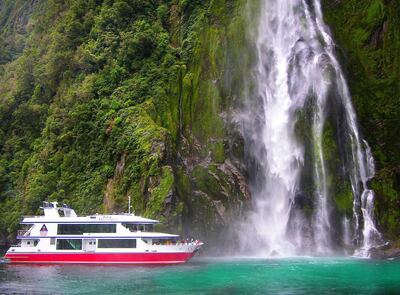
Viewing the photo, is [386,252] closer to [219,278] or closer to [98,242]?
[219,278]

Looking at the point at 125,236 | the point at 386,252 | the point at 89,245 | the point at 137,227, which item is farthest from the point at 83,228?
the point at 386,252

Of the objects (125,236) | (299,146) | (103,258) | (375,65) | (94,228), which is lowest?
(103,258)

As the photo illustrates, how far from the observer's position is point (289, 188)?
47.8 meters

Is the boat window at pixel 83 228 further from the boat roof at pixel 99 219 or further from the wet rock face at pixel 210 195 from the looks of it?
the wet rock face at pixel 210 195

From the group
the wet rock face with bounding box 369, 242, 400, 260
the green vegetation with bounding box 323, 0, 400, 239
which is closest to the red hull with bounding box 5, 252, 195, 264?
the wet rock face with bounding box 369, 242, 400, 260

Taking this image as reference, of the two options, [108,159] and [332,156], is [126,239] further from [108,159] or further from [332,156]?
[332,156]

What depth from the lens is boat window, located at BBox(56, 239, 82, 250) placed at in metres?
42.3

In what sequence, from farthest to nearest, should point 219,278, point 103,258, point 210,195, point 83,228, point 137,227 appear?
1. point 210,195
2. point 83,228
3. point 137,227
4. point 103,258
5. point 219,278

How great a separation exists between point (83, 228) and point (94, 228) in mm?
969

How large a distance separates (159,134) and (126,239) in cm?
1011

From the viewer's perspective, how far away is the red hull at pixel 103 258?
4091 centimetres

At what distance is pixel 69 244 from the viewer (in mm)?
42469

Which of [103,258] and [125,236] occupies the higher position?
[125,236]

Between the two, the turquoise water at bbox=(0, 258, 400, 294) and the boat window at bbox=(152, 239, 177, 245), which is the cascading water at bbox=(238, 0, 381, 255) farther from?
the boat window at bbox=(152, 239, 177, 245)
